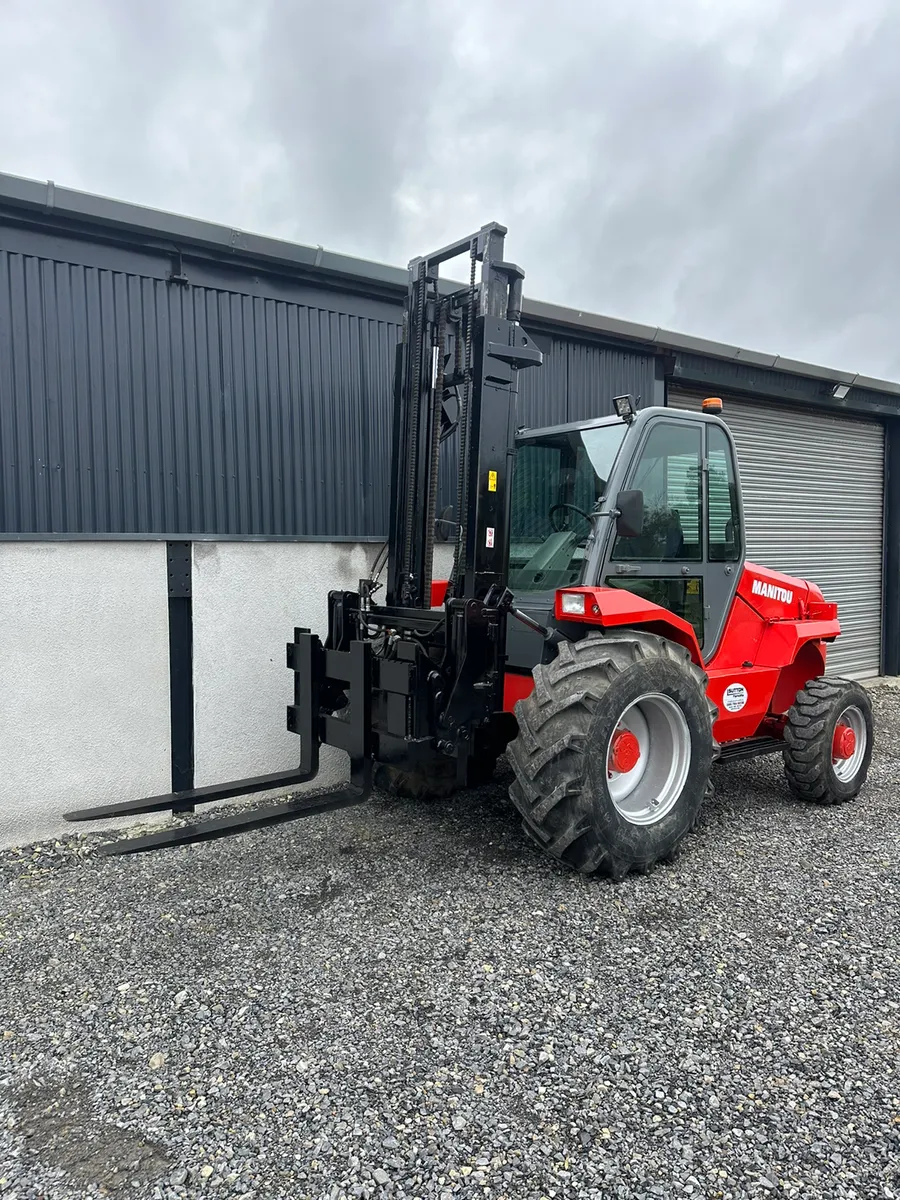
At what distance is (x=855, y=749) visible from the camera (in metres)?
5.86

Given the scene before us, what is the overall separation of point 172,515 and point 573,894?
3.63 m

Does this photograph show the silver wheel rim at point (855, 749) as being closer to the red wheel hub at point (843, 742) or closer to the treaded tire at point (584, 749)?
the red wheel hub at point (843, 742)

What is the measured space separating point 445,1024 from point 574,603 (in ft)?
6.93

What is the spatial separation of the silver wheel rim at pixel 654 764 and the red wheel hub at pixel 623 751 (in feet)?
0.17

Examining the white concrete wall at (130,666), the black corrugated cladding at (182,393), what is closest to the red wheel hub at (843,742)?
the black corrugated cladding at (182,393)

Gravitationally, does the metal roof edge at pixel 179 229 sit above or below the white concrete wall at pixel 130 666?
above

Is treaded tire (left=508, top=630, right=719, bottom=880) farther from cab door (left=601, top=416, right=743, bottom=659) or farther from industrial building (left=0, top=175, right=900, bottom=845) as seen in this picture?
industrial building (left=0, top=175, right=900, bottom=845)

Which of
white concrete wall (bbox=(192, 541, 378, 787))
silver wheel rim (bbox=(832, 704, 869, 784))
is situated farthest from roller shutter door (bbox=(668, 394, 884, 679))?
white concrete wall (bbox=(192, 541, 378, 787))

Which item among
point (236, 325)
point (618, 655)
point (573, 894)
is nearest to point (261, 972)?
point (573, 894)

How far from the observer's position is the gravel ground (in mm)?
2258

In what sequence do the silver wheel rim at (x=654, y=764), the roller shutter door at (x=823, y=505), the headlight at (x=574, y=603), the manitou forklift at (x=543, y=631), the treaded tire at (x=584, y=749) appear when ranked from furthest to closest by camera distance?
1. the roller shutter door at (x=823, y=505)
2. the silver wheel rim at (x=654, y=764)
3. the headlight at (x=574, y=603)
4. the manitou forklift at (x=543, y=631)
5. the treaded tire at (x=584, y=749)

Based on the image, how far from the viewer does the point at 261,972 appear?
3271 mm

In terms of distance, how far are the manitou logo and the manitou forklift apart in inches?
1.2

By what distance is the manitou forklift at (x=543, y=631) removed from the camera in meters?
3.92
